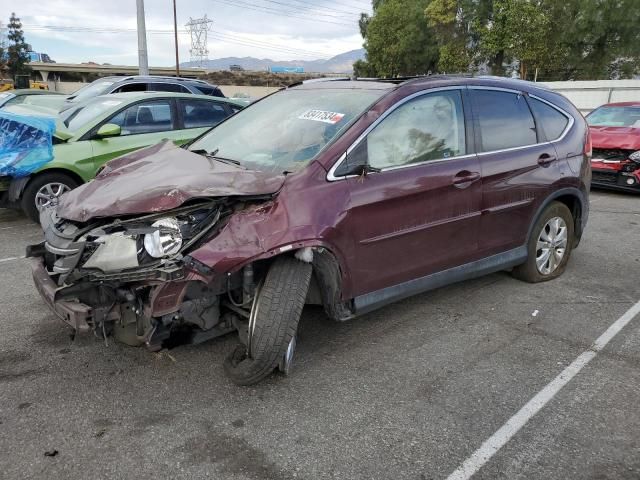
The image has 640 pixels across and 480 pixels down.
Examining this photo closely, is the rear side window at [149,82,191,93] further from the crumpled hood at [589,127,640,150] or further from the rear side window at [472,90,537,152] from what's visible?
the rear side window at [472,90,537,152]

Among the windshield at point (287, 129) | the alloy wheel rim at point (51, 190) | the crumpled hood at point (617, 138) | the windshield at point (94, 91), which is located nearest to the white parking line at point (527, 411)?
the windshield at point (287, 129)

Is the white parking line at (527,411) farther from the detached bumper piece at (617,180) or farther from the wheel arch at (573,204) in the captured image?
the detached bumper piece at (617,180)

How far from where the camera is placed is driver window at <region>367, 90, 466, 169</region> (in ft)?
11.4

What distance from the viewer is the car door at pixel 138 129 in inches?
273

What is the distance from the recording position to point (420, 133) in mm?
3701

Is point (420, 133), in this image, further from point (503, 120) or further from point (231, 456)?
point (231, 456)

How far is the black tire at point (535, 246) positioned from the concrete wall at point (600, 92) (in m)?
17.9

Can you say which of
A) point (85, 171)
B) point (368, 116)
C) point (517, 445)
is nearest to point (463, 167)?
point (368, 116)

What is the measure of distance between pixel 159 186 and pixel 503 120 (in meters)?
2.75

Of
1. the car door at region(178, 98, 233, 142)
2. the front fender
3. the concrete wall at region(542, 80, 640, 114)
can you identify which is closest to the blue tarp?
the car door at region(178, 98, 233, 142)

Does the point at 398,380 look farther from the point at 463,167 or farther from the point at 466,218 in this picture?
the point at 463,167

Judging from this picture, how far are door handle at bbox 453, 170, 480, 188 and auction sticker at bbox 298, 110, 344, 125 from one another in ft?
3.07

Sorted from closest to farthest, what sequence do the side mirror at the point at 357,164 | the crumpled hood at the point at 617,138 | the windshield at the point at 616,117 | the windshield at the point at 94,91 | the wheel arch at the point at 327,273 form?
1. the wheel arch at the point at 327,273
2. the side mirror at the point at 357,164
3. the crumpled hood at the point at 617,138
4. the windshield at the point at 616,117
5. the windshield at the point at 94,91

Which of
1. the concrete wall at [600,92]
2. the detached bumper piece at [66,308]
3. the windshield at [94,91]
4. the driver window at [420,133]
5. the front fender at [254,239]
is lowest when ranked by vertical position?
the detached bumper piece at [66,308]
